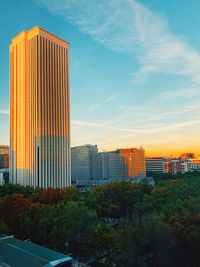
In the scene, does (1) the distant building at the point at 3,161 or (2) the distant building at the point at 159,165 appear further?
(2) the distant building at the point at 159,165

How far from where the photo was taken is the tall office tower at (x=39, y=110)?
5762cm

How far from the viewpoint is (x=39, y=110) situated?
56969 mm

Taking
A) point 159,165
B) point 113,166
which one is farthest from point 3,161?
point 159,165

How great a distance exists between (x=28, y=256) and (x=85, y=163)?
279 feet

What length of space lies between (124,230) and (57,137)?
158ft

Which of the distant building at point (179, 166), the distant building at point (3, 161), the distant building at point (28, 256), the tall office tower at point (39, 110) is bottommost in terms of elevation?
the distant building at point (179, 166)

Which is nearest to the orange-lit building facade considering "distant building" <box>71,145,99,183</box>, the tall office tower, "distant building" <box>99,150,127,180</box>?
"distant building" <box>99,150,127,180</box>

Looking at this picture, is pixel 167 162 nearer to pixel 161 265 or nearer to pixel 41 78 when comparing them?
pixel 41 78

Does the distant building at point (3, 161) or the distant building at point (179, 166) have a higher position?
the distant building at point (3, 161)

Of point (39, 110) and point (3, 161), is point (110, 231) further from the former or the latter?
point (3, 161)

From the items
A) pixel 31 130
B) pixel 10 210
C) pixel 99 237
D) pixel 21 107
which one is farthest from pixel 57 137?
pixel 99 237

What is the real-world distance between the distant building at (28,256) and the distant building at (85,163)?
271ft

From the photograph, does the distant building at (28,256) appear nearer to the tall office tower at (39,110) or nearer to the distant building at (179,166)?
the tall office tower at (39,110)

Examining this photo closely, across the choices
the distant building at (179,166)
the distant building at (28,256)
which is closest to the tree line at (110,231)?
the distant building at (28,256)
